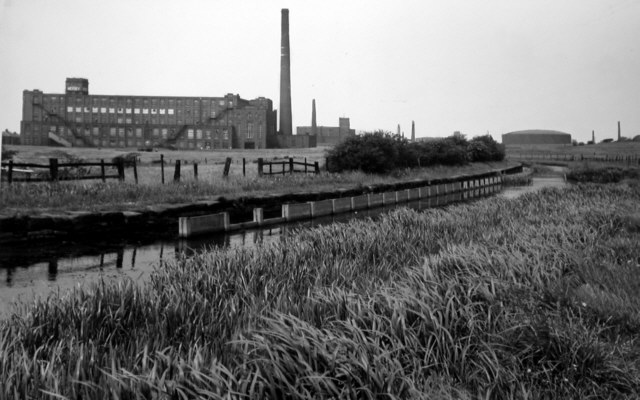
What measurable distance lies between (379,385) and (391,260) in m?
4.77

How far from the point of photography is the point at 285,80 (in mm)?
57375

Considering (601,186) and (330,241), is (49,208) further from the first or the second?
(601,186)

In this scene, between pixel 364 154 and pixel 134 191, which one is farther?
pixel 364 154

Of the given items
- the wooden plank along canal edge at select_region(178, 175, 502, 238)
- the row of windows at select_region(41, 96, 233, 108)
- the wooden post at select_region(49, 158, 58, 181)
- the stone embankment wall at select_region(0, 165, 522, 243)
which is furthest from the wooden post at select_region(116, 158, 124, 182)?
the row of windows at select_region(41, 96, 233, 108)

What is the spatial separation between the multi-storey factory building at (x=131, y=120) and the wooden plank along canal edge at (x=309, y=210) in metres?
14.1

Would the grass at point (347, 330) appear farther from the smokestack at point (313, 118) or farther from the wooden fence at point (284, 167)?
the smokestack at point (313, 118)

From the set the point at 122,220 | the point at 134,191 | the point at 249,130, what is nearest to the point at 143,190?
the point at 134,191

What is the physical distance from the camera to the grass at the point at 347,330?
3.72 metres

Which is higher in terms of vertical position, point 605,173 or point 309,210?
point 605,173

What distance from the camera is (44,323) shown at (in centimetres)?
500

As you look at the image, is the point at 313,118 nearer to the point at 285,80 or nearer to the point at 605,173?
the point at 285,80

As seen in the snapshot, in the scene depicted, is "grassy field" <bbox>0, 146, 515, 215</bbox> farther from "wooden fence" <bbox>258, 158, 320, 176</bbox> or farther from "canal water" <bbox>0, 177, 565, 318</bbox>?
"canal water" <bbox>0, 177, 565, 318</bbox>

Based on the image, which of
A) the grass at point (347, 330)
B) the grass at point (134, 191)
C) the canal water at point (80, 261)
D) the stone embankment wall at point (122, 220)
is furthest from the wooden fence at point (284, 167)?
the grass at point (347, 330)

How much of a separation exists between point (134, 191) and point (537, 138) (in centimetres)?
5024
